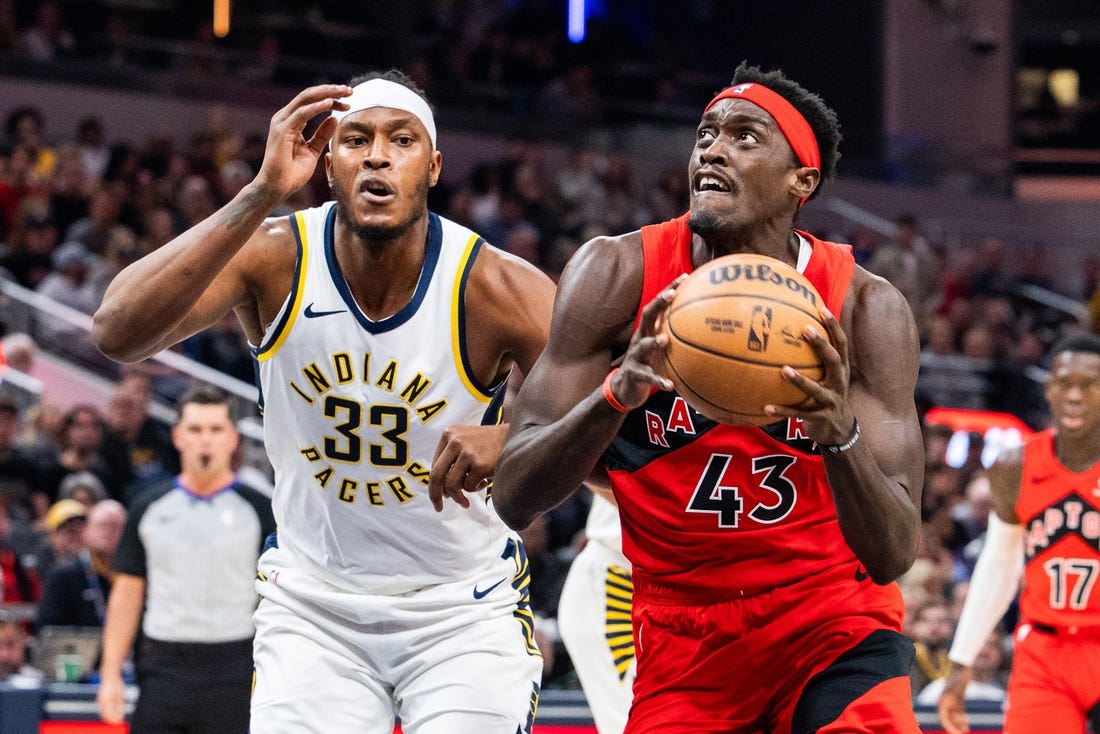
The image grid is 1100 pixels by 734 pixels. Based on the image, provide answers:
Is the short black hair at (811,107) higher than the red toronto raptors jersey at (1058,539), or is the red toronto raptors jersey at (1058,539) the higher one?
the short black hair at (811,107)

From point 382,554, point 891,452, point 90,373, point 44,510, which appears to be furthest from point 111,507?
point 891,452

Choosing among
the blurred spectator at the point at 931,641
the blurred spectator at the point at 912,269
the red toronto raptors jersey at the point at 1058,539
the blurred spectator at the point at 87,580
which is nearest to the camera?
the red toronto raptors jersey at the point at 1058,539

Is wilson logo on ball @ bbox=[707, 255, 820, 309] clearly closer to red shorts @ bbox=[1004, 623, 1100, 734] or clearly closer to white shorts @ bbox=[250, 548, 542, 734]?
white shorts @ bbox=[250, 548, 542, 734]

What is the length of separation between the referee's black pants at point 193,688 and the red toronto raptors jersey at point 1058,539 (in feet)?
10.7

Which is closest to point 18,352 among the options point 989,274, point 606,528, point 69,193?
point 69,193

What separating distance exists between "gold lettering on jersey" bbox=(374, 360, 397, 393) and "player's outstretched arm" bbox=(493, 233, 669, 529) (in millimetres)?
607

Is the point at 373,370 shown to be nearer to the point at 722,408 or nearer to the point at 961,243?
the point at 722,408

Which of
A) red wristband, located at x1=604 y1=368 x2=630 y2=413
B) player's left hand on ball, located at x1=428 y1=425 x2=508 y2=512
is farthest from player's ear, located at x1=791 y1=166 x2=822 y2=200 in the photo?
player's left hand on ball, located at x1=428 y1=425 x2=508 y2=512

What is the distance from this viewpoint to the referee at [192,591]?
6.74m

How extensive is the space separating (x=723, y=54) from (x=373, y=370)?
1987cm

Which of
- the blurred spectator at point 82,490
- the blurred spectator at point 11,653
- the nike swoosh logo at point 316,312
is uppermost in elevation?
the nike swoosh logo at point 316,312

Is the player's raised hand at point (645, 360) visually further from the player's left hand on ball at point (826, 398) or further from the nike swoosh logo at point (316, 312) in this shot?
the nike swoosh logo at point (316, 312)

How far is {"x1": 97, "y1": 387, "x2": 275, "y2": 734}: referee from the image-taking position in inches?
265

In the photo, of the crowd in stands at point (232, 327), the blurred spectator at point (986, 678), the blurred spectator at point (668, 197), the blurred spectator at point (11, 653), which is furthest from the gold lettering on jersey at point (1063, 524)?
the blurred spectator at point (668, 197)
